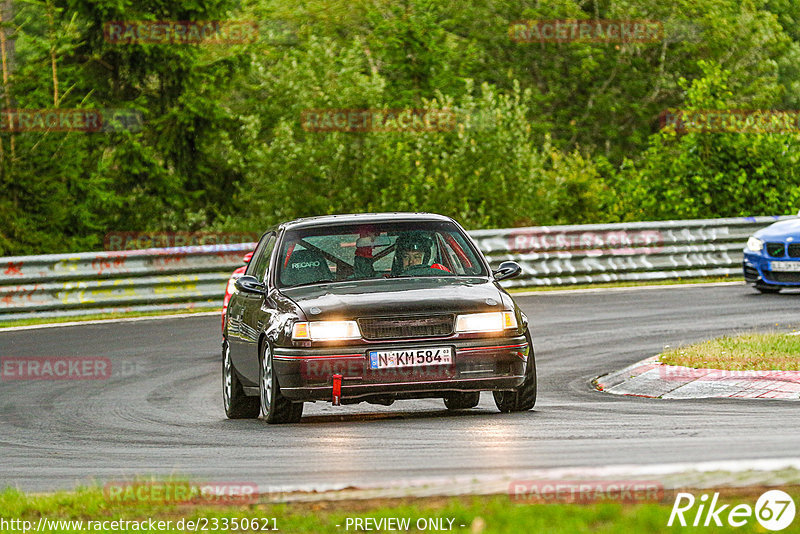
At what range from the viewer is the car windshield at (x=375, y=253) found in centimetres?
1085

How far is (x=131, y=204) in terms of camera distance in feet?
114

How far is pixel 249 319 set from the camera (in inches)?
440

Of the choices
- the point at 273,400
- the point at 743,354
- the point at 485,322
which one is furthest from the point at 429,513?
the point at 743,354

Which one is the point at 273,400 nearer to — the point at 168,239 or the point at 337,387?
the point at 337,387

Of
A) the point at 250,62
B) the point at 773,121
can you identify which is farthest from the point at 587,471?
the point at 250,62

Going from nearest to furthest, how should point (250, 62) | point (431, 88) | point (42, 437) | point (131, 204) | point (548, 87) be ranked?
1. point (42, 437)
2. point (131, 204)
3. point (250, 62)
4. point (431, 88)
5. point (548, 87)

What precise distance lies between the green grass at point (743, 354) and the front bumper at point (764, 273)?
6.58 m

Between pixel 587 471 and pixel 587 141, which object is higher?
pixel 587 471

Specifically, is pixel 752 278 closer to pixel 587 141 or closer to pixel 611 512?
pixel 611 512

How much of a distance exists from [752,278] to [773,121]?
23.9 feet

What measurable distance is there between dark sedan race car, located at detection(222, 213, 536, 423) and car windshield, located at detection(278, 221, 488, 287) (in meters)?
0.01

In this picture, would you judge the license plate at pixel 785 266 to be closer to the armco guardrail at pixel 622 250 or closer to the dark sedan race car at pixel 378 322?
the armco guardrail at pixel 622 250

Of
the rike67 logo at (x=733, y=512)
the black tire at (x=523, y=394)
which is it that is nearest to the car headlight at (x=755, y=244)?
the black tire at (x=523, y=394)

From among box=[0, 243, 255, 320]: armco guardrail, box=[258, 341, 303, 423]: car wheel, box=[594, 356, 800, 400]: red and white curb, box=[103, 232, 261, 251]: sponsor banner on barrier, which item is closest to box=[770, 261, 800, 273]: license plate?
box=[0, 243, 255, 320]: armco guardrail
